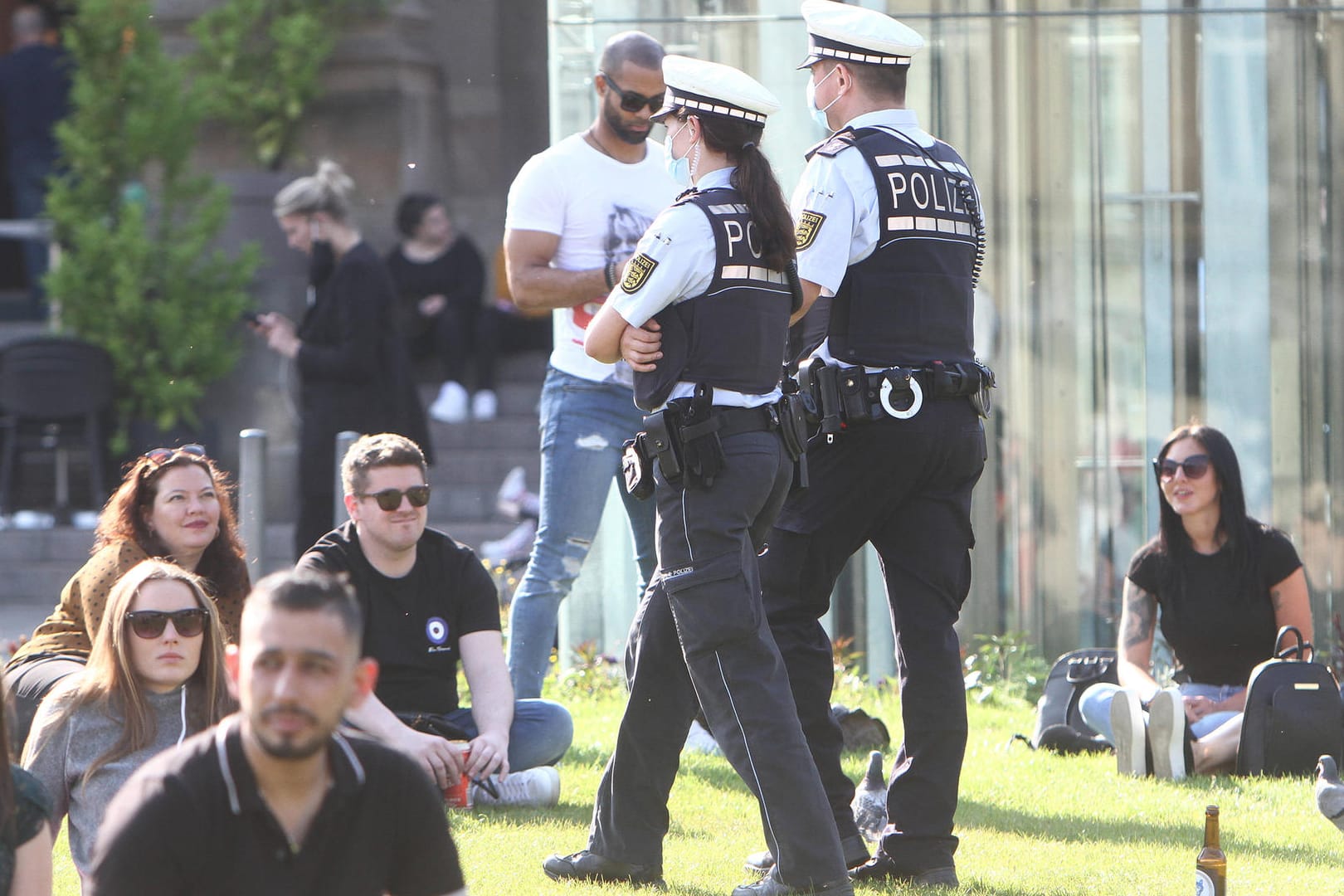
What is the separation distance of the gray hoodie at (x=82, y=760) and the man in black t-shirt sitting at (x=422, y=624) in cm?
99

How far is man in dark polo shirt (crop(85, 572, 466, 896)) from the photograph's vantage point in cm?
254

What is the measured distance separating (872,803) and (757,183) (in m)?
1.70

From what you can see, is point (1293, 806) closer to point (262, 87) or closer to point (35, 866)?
point (35, 866)

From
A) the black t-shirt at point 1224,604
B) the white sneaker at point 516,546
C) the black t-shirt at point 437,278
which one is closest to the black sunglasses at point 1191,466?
the black t-shirt at point 1224,604

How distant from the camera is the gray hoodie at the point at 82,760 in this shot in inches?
159

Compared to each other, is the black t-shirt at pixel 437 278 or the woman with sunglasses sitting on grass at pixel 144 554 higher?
the black t-shirt at pixel 437 278

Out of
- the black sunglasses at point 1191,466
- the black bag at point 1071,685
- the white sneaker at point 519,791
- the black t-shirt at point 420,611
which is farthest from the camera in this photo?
the black bag at point 1071,685

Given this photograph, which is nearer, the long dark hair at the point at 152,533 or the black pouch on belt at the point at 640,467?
the black pouch on belt at the point at 640,467

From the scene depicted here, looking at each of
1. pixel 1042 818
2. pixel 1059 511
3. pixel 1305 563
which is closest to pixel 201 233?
pixel 1059 511

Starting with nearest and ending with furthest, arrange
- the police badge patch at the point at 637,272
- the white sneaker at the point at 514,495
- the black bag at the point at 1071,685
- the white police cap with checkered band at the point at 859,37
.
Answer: the police badge patch at the point at 637,272 < the white police cap with checkered band at the point at 859,37 < the black bag at the point at 1071,685 < the white sneaker at the point at 514,495

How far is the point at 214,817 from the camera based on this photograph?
2586 mm

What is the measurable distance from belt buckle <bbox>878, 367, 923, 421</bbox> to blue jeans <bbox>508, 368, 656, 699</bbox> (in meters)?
1.70

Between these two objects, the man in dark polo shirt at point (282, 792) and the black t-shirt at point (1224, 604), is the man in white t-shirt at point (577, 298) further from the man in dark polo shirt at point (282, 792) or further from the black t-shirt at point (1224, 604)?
the man in dark polo shirt at point (282, 792)

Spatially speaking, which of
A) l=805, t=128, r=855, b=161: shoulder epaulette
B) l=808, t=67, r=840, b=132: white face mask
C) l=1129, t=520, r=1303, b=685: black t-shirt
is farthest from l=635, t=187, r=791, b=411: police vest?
l=1129, t=520, r=1303, b=685: black t-shirt
